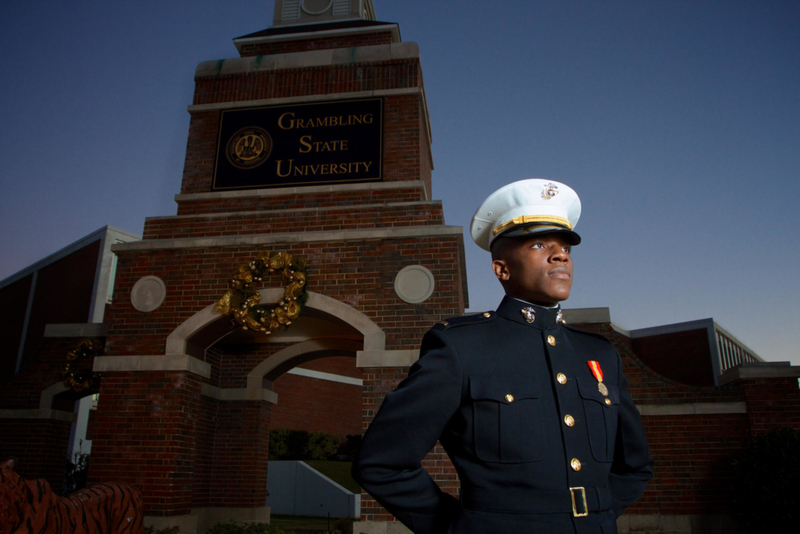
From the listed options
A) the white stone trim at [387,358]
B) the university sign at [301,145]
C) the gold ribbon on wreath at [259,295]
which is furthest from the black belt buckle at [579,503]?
the university sign at [301,145]

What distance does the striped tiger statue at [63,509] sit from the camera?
494 centimetres

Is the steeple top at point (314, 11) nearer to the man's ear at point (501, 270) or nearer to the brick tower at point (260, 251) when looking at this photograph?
the brick tower at point (260, 251)

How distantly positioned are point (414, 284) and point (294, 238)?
6.17 feet

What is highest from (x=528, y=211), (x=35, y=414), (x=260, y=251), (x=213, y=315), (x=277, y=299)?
(x=260, y=251)

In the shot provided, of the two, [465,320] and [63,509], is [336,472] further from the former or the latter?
[465,320]

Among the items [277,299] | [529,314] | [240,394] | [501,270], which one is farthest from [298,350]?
[529,314]

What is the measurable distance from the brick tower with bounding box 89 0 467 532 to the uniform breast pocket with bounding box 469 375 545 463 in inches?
226

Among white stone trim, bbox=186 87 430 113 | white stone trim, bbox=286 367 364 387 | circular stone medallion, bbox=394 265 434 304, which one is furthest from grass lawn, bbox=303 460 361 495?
white stone trim, bbox=186 87 430 113

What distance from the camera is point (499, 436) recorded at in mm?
1956

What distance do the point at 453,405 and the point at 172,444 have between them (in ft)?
23.5

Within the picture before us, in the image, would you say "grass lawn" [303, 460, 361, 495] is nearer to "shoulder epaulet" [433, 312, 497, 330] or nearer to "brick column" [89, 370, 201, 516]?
"brick column" [89, 370, 201, 516]

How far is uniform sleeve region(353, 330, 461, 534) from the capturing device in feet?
6.18

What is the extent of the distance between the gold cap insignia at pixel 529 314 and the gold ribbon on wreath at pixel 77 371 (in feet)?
31.4

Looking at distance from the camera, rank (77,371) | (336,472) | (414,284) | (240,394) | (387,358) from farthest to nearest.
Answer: (336,472), (240,394), (77,371), (414,284), (387,358)
